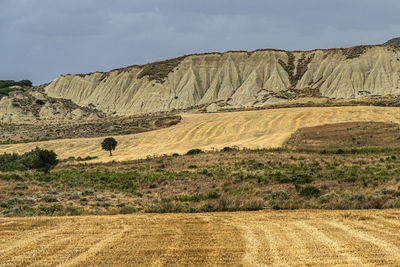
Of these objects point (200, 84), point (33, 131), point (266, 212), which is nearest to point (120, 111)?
point (200, 84)

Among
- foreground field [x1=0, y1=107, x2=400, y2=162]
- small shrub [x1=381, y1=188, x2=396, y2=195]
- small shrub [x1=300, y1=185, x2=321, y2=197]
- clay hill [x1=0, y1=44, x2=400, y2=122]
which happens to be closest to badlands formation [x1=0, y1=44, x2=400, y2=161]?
clay hill [x1=0, y1=44, x2=400, y2=122]

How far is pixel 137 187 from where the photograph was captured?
25859 mm

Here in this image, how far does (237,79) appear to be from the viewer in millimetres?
131375

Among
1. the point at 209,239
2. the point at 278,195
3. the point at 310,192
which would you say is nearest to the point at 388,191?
the point at 310,192

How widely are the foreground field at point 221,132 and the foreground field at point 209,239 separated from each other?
40.6 m

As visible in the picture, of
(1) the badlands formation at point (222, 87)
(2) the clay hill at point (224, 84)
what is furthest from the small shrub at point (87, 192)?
(2) the clay hill at point (224, 84)

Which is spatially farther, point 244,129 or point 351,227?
point 244,129

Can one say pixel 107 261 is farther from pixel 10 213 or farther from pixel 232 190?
pixel 232 190

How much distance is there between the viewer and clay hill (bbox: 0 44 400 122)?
370ft

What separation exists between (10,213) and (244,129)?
53.4 meters

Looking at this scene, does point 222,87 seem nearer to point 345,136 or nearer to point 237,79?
point 237,79

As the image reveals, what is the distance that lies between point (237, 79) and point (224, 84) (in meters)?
5.52

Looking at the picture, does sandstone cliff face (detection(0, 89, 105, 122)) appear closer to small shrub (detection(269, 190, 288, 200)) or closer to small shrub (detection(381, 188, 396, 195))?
small shrub (detection(269, 190, 288, 200))

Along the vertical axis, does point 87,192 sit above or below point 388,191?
below
